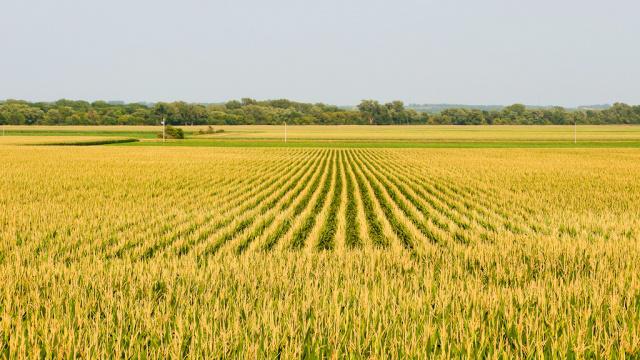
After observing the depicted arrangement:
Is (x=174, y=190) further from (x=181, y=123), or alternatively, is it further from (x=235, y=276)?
(x=181, y=123)

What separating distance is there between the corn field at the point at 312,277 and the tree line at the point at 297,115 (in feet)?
455

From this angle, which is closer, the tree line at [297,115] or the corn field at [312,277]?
the corn field at [312,277]

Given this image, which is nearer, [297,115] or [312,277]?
[312,277]

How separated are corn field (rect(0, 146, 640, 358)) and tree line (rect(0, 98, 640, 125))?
455ft

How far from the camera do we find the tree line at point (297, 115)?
5728 inches

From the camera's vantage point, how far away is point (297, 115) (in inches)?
6575

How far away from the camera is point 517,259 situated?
24.4ft

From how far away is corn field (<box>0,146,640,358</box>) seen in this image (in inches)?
147

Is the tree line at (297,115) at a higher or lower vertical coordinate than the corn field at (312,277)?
higher

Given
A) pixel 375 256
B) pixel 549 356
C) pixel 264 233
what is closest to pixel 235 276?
pixel 375 256

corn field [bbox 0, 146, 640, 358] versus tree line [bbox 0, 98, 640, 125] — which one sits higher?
tree line [bbox 0, 98, 640, 125]

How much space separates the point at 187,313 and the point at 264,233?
681 cm

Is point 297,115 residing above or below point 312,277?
above

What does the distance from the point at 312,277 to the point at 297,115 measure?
534ft
